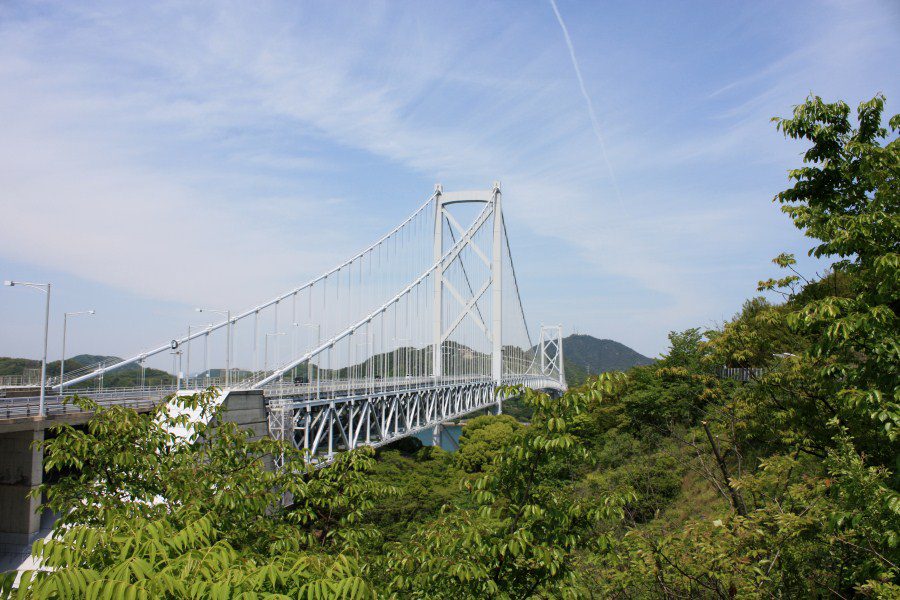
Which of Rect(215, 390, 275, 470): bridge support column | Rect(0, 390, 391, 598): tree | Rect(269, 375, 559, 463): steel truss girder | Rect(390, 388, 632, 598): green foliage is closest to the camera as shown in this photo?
Rect(0, 390, 391, 598): tree

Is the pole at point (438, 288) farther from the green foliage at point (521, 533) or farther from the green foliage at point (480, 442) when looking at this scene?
the green foliage at point (521, 533)

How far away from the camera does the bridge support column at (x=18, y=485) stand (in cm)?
1462

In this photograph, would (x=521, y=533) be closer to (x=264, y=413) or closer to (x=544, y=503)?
(x=544, y=503)

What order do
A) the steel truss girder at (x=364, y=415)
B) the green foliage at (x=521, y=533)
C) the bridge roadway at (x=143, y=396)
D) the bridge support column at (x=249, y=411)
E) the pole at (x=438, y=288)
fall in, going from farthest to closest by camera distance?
1. the pole at (x=438, y=288)
2. the steel truss girder at (x=364, y=415)
3. the bridge support column at (x=249, y=411)
4. the bridge roadway at (x=143, y=396)
5. the green foliage at (x=521, y=533)

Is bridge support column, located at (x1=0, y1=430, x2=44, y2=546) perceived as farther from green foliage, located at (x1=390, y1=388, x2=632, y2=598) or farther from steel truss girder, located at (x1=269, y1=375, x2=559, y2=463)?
green foliage, located at (x1=390, y1=388, x2=632, y2=598)

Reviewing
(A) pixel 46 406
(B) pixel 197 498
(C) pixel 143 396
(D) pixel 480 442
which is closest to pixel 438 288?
(D) pixel 480 442

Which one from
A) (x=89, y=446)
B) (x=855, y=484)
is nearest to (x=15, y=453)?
(x=89, y=446)

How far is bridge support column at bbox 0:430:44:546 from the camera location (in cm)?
1462

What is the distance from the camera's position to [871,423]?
595 centimetres

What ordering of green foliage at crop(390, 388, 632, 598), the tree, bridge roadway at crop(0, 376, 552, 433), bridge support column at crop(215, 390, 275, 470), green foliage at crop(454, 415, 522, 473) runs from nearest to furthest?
the tree
green foliage at crop(390, 388, 632, 598)
bridge roadway at crop(0, 376, 552, 433)
bridge support column at crop(215, 390, 275, 470)
green foliage at crop(454, 415, 522, 473)

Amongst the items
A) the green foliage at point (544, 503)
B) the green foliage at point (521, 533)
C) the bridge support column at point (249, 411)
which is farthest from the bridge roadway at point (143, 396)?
the green foliage at point (521, 533)

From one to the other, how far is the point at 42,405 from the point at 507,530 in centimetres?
1525

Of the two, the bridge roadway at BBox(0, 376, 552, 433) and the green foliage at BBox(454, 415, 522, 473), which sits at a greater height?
the bridge roadway at BBox(0, 376, 552, 433)

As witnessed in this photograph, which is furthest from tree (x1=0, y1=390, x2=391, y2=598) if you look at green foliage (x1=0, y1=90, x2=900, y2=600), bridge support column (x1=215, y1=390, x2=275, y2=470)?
bridge support column (x1=215, y1=390, x2=275, y2=470)
